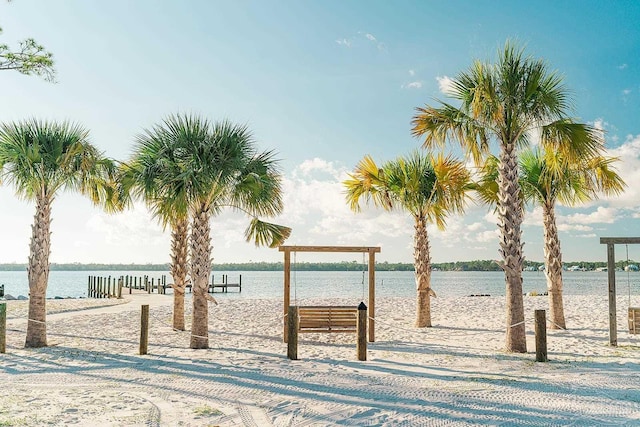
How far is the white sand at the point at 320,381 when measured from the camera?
6.77 m

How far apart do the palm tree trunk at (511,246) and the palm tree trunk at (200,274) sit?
682cm

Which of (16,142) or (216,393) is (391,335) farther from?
(16,142)

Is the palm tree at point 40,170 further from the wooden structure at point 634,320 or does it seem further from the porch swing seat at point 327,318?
the wooden structure at point 634,320

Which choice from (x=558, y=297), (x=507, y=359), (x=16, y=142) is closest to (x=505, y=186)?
(x=507, y=359)

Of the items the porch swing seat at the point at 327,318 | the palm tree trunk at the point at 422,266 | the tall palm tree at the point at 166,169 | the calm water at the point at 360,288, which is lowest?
the calm water at the point at 360,288

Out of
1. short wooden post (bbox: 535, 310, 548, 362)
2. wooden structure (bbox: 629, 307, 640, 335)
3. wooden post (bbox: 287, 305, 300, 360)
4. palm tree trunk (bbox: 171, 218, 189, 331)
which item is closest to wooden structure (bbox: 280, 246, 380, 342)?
wooden post (bbox: 287, 305, 300, 360)

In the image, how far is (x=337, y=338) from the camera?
14.2 m

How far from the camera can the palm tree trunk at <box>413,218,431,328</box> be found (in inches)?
633

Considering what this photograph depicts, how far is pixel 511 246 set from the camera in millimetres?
11672

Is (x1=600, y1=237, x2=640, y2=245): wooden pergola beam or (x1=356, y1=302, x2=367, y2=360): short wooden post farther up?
(x1=600, y1=237, x2=640, y2=245): wooden pergola beam

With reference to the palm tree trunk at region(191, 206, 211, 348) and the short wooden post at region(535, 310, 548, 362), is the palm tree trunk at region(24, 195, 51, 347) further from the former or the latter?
the short wooden post at region(535, 310, 548, 362)

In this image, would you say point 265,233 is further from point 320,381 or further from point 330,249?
point 320,381

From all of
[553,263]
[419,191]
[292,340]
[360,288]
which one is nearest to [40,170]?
[292,340]

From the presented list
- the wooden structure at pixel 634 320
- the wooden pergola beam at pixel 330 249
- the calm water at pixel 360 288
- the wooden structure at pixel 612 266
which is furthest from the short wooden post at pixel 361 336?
the calm water at pixel 360 288
